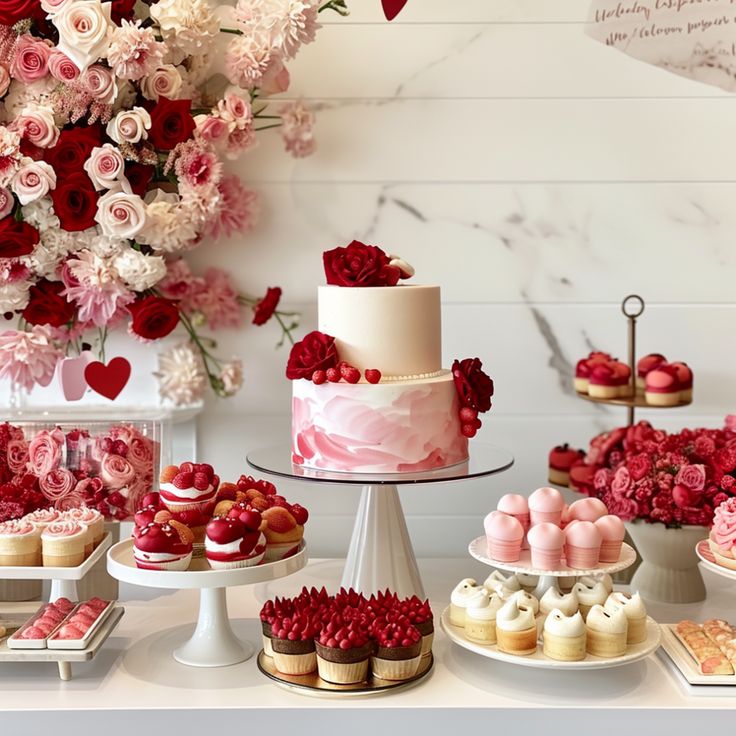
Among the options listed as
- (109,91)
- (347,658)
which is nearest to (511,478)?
(347,658)

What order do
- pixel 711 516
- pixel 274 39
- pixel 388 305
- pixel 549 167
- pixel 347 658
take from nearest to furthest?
pixel 347 658 < pixel 388 305 < pixel 711 516 < pixel 274 39 < pixel 549 167

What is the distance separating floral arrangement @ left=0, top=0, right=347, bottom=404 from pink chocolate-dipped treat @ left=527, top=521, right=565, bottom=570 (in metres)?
0.76

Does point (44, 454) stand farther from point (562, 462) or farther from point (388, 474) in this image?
point (562, 462)

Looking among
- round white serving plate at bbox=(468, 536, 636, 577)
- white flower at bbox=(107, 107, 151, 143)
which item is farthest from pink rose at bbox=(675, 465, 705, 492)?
white flower at bbox=(107, 107, 151, 143)

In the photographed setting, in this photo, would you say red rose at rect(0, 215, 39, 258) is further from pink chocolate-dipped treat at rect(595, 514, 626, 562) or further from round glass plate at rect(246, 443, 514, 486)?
pink chocolate-dipped treat at rect(595, 514, 626, 562)

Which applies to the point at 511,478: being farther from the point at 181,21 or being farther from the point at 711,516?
the point at 181,21

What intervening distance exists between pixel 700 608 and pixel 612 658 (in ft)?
1.48

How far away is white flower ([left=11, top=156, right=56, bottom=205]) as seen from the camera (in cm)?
156

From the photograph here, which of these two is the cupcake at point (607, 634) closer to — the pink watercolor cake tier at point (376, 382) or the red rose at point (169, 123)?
the pink watercolor cake tier at point (376, 382)

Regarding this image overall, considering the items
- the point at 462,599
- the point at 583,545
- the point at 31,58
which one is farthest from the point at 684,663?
the point at 31,58

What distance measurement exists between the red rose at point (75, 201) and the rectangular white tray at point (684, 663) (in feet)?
3.56

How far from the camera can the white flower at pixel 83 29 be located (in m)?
1.54

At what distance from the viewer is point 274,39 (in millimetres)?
1681

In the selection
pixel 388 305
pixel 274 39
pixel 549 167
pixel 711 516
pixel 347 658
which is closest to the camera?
pixel 347 658
